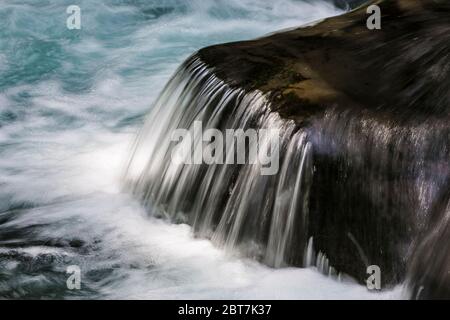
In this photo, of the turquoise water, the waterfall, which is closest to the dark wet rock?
the waterfall

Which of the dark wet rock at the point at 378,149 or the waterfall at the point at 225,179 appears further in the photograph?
the waterfall at the point at 225,179

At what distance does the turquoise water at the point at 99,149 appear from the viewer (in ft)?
17.2

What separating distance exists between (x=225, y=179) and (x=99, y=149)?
255 cm

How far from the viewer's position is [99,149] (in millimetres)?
7824

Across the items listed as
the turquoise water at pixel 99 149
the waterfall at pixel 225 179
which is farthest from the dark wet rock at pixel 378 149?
the turquoise water at pixel 99 149

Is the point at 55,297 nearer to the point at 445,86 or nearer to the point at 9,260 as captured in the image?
the point at 9,260

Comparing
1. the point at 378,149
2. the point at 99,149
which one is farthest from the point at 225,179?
the point at 99,149

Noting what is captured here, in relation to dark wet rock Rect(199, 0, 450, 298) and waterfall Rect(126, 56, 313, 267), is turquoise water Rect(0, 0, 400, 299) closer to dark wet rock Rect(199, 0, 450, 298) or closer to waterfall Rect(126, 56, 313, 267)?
waterfall Rect(126, 56, 313, 267)

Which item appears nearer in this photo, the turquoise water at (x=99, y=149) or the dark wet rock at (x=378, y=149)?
the dark wet rock at (x=378, y=149)

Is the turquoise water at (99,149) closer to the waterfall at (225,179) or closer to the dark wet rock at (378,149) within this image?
the waterfall at (225,179)

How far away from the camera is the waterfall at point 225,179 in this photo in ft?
17.0

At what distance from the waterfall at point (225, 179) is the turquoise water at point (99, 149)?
0.48 feet

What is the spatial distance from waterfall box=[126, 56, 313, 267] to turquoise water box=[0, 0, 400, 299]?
0.15m

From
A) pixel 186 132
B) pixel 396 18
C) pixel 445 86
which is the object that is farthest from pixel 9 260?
pixel 396 18
